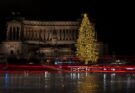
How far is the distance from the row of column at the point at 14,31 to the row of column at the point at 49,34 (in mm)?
3263

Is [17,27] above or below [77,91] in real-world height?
above

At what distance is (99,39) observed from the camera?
7525 inches

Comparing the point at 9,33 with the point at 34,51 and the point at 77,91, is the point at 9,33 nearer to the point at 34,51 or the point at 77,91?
the point at 34,51

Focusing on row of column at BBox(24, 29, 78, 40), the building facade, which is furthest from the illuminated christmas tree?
row of column at BBox(24, 29, 78, 40)

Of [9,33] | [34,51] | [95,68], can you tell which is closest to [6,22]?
[9,33]

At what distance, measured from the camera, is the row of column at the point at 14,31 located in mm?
192300

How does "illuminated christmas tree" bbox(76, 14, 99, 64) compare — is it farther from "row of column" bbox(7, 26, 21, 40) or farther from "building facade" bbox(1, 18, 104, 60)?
"row of column" bbox(7, 26, 21, 40)

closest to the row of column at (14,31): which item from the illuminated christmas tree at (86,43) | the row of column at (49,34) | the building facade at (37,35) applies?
the building facade at (37,35)

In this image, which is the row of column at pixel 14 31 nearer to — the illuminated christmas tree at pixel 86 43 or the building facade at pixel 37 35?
the building facade at pixel 37 35

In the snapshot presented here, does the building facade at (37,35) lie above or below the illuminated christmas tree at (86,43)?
above

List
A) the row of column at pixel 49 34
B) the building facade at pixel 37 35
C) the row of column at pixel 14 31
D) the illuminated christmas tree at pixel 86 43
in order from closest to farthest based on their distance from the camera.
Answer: the illuminated christmas tree at pixel 86 43 → the building facade at pixel 37 35 → the row of column at pixel 14 31 → the row of column at pixel 49 34

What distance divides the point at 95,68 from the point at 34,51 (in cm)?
10885

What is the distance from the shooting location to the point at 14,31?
19562 centimetres

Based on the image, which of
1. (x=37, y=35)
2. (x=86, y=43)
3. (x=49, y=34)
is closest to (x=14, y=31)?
(x=37, y=35)
